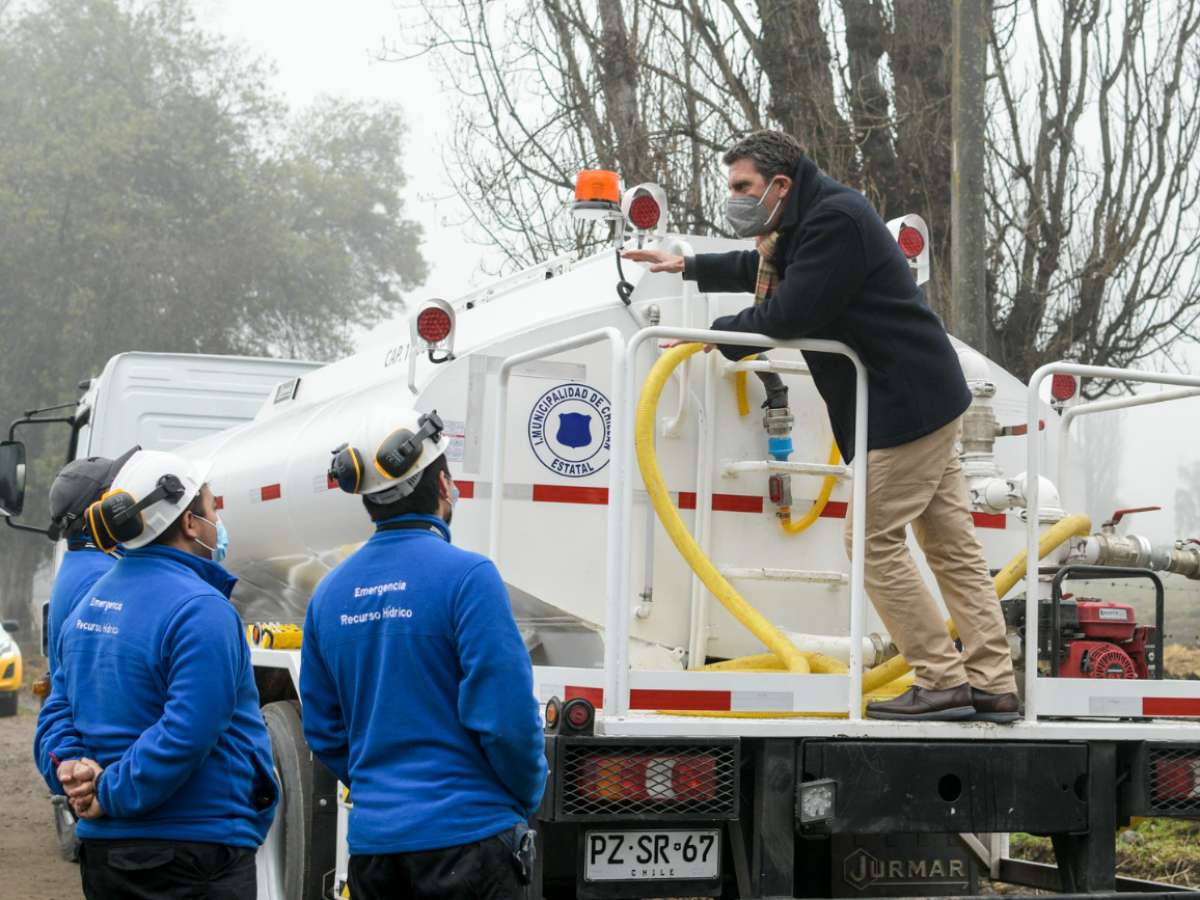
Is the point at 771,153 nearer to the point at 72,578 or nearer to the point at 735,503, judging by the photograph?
the point at 735,503

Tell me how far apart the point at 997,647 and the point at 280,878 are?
2.97 m

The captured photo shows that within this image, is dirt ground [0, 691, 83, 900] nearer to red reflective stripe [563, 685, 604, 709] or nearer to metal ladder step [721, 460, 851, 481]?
red reflective stripe [563, 685, 604, 709]

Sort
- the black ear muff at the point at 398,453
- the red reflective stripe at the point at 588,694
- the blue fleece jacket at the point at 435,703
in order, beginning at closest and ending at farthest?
1. the blue fleece jacket at the point at 435,703
2. the black ear muff at the point at 398,453
3. the red reflective stripe at the point at 588,694

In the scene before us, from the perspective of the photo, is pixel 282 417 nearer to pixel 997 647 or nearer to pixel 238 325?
pixel 997 647

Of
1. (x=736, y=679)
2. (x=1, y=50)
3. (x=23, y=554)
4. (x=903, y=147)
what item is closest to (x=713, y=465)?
(x=736, y=679)

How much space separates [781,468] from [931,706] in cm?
105

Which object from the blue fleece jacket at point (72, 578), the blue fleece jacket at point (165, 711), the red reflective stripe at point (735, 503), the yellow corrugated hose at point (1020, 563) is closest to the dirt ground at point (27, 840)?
the blue fleece jacket at point (72, 578)

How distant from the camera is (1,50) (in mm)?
38719

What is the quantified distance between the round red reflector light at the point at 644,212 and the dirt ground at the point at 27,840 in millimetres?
4956

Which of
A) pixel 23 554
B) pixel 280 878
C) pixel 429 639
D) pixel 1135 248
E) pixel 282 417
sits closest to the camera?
pixel 429 639

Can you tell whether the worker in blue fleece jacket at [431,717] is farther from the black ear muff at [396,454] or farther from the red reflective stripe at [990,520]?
the red reflective stripe at [990,520]

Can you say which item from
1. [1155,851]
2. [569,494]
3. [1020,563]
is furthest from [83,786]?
[1155,851]

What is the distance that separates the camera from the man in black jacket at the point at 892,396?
4.99 metres

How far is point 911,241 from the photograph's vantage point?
629cm
